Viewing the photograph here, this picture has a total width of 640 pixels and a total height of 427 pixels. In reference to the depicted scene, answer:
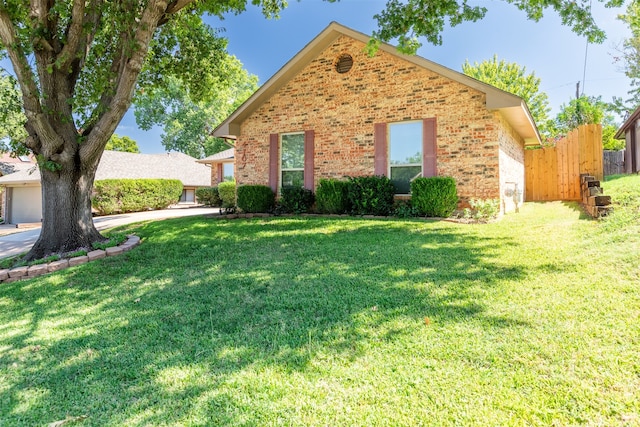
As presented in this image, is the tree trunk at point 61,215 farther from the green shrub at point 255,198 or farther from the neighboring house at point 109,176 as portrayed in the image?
the neighboring house at point 109,176

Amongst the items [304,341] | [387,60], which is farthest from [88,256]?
[387,60]

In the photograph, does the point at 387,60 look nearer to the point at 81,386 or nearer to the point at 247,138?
the point at 247,138

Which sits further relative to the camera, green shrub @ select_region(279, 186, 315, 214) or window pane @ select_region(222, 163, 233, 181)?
window pane @ select_region(222, 163, 233, 181)

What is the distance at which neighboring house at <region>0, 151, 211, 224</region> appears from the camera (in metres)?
23.5

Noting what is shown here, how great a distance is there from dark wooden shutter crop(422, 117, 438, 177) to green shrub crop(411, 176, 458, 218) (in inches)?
28.1

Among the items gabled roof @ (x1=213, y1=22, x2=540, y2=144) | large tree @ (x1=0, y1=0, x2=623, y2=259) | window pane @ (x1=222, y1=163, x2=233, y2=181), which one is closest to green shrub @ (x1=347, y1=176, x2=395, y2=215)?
gabled roof @ (x1=213, y1=22, x2=540, y2=144)

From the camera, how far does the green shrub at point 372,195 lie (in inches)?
350

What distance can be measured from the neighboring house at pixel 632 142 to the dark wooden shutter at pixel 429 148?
482 inches

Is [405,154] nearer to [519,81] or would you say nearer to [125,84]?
[125,84]

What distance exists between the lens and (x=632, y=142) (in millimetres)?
16719

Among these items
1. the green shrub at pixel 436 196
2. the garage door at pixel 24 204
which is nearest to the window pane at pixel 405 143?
the green shrub at pixel 436 196

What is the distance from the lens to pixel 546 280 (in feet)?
11.4

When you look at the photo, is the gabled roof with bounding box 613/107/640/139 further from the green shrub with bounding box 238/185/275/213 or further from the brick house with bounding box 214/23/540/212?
the green shrub with bounding box 238/185/275/213

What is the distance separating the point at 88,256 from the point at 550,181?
15.0 meters
